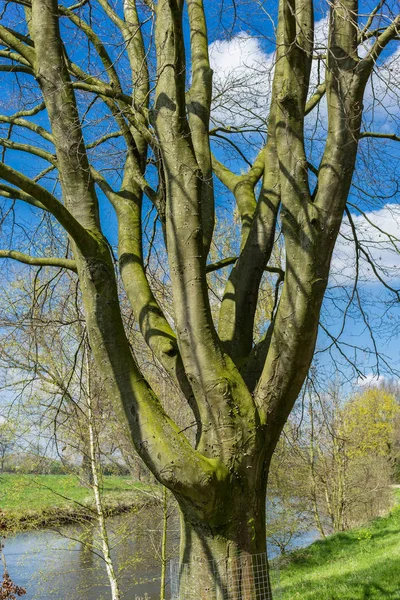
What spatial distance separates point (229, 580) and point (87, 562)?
26.8 feet

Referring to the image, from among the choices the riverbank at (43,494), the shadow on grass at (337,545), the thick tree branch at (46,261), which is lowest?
the shadow on grass at (337,545)

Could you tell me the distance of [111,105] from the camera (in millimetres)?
4547

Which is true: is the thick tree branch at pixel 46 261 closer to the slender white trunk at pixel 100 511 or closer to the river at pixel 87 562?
the slender white trunk at pixel 100 511

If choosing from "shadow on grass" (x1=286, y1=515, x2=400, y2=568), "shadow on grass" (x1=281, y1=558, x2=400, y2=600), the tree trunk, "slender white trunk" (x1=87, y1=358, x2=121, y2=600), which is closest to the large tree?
the tree trunk

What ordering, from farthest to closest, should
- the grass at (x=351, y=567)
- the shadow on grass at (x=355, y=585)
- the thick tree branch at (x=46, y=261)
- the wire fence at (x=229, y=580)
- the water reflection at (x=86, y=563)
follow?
the water reflection at (x=86, y=563), the grass at (x=351, y=567), the shadow on grass at (x=355, y=585), the thick tree branch at (x=46, y=261), the wire fence at (x=229, y=580)

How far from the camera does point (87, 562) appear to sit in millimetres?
10117

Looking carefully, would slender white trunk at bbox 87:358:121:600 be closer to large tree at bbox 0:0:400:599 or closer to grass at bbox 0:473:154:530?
grass at bbox 0:473:154:530

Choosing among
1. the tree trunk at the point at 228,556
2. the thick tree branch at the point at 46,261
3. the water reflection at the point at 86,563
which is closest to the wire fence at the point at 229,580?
the tree trunk at the point at 228,556

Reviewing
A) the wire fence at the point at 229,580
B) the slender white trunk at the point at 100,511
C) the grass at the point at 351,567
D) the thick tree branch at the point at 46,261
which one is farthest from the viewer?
the slender white trunk at the point at 100,511

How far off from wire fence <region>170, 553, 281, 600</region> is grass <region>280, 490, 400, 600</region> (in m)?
3.21

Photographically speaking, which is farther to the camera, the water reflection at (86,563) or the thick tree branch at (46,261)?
the water reflection at (86,563)

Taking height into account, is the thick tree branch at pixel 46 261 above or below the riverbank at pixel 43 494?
above

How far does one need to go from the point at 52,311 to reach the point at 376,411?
19.1 m

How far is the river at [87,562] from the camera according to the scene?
367 inches
